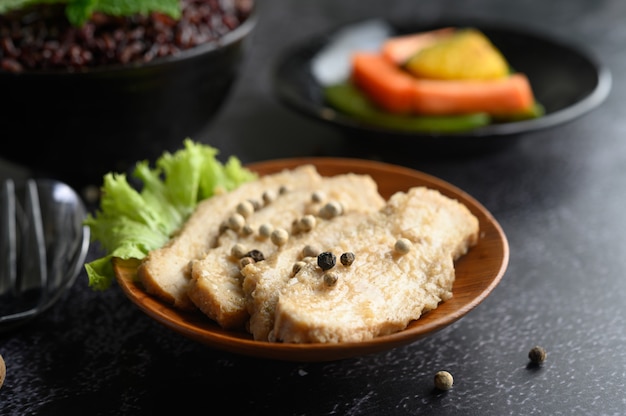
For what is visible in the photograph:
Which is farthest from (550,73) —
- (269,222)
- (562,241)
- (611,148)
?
(269,222)

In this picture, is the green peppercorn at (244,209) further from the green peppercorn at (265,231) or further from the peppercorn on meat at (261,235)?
the green peppercorn at (265,231)

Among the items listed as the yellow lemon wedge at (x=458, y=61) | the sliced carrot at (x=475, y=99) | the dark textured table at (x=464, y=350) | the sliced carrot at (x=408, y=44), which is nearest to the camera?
the dark textured table at (x=464, y=350)

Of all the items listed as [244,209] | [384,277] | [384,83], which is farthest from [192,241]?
[384,83]

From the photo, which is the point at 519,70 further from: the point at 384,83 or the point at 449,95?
the point at 384,83

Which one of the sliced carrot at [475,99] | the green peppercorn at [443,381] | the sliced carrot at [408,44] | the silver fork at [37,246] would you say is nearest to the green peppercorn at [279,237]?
the green peppercorn at [443,381]

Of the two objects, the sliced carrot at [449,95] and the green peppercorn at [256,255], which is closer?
the green peppercorn at [256,255]

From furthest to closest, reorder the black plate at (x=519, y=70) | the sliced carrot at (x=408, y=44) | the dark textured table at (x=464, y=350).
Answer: the sliced carrot at (x=408, y=44), the black plate at (x=519, y=70), the dark textured table at (x=464, y=350)
